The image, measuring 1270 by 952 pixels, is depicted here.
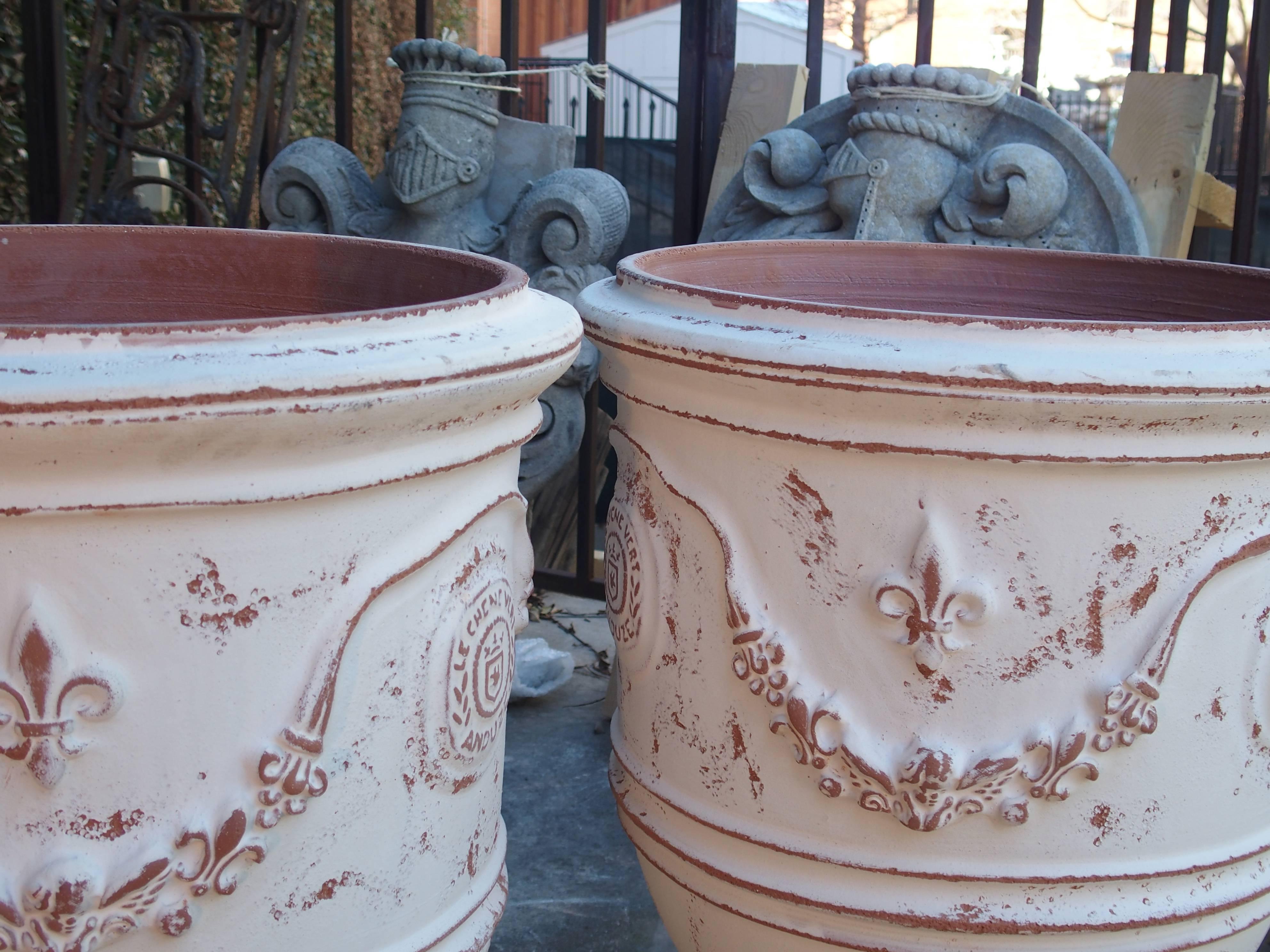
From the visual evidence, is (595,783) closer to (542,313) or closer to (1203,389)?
(542,313)

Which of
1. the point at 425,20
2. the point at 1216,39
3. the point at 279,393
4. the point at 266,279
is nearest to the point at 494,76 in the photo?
the point at 425,20

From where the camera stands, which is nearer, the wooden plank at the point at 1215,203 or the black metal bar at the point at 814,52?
the wooden plank at the point at 1215,203

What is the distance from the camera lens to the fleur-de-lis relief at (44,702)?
903 mm

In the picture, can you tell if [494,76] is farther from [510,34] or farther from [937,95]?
[937,95]

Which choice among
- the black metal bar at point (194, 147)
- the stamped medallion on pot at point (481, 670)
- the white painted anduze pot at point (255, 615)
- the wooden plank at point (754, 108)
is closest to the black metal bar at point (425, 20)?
the black metal bar at point (194, 147)

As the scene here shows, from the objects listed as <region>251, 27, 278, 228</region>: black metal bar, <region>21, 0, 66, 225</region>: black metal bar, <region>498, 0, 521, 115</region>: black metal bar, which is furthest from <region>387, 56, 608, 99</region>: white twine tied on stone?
<region>21, 0, 66, 225</region>: black metal bar

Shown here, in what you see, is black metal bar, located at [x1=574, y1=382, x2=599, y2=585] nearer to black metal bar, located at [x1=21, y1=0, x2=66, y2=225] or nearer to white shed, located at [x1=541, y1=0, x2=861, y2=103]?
black metal bar, located at [x1=21, y1=0, x2=66, y2=225]

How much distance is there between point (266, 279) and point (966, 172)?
1.37m

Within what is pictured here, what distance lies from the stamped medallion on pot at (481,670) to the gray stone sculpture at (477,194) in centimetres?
127

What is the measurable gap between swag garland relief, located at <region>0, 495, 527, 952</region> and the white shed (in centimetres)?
1081

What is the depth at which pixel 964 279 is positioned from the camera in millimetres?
1812

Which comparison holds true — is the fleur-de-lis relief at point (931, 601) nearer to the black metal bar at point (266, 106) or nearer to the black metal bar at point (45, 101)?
the black metal bar at point (266, 106)

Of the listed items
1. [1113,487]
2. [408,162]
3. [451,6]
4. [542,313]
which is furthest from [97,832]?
[451,6]

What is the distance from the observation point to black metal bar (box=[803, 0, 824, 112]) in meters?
2.53
